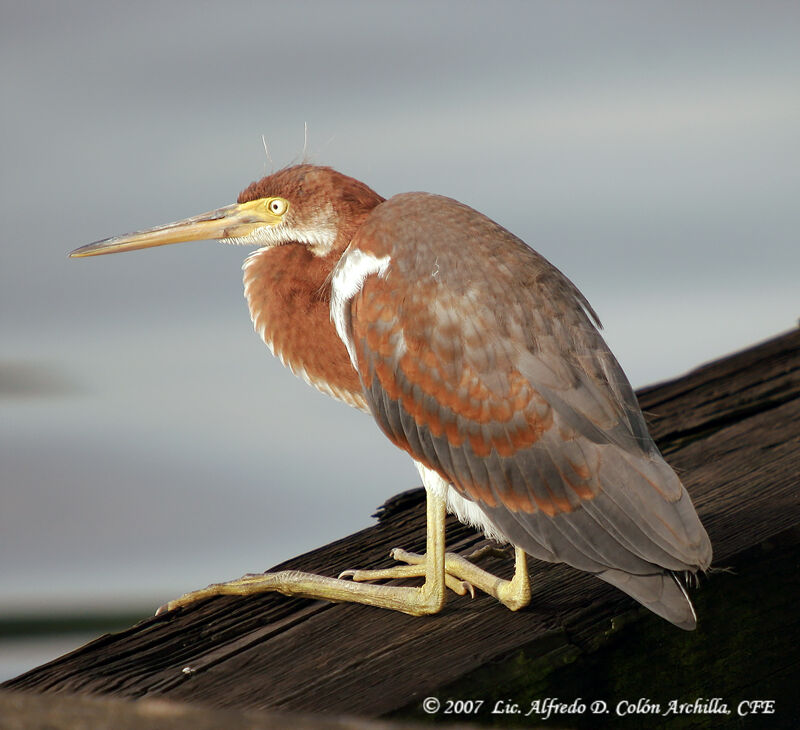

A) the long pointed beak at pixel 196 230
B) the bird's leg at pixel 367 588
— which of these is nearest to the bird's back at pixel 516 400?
the bird's leg at pixel 367 588

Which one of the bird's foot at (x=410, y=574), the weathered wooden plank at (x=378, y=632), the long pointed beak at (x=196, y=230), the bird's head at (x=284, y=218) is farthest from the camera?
the long pointed beak at (x=196, y=230)

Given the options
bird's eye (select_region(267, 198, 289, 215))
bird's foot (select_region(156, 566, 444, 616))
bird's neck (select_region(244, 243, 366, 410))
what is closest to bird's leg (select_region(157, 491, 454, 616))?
bird's foot (select_region(156, 566, 444, 616))

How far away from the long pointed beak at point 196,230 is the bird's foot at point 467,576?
3.30ft

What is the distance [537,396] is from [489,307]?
225mm

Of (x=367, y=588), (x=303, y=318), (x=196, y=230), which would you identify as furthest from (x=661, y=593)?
(x=196, y=230)

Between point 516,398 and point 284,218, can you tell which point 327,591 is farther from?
point 284,218

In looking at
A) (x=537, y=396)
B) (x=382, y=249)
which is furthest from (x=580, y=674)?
(x=382, y=249)

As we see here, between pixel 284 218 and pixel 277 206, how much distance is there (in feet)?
0.19

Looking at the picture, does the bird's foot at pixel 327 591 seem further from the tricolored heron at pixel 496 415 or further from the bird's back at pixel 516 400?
the bird's back at pixel 516 400

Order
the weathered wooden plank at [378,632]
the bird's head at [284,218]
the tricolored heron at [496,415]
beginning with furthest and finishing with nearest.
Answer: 1. the bird's head at [284,218]
2. the tricolored heron at [496,415]
3. the weathered wooden plank at [378,632]

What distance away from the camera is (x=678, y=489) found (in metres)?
2.37

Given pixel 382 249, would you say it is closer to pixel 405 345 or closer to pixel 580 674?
pixel 405 345

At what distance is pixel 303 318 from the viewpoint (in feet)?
9.89

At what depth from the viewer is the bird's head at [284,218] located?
9.71 ft
